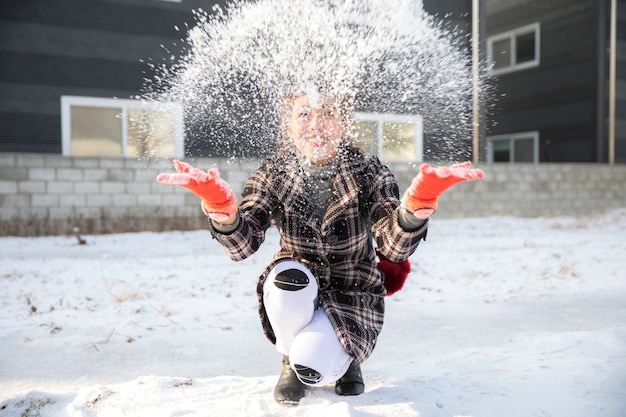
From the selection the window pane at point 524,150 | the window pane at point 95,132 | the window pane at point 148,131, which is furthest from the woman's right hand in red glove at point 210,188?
the window pane at point 524,150

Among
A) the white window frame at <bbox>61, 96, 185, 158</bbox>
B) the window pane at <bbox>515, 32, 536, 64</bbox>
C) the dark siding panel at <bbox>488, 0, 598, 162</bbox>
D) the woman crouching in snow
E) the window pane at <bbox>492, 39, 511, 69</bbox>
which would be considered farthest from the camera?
the window pane at <bbox>492, 39, 511, 69</bbox>

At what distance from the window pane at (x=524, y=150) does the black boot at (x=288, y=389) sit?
14109 mm

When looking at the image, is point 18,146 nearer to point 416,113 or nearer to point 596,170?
point 416,113

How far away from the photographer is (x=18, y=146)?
340 inches

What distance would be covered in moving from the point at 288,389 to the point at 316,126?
1.05 metres

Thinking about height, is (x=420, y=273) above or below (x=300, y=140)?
below

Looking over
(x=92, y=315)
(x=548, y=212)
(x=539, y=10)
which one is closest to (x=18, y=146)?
(x=92, y=315)

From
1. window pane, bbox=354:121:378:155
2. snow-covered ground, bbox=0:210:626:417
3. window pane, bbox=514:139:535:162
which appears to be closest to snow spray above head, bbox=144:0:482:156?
window pane, bbox=354:121:378:155

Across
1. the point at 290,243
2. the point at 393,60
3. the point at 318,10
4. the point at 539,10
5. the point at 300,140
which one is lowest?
the point at 290,243

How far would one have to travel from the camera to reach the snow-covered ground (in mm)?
2203

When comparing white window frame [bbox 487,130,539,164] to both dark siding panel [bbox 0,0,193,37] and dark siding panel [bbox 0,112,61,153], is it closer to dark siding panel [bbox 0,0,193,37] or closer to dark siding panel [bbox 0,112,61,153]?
dark siding panel [bbox 0,0,193,37]

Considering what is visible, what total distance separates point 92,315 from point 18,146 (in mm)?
6032

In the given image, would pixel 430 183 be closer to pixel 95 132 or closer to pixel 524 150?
pixel 95 132

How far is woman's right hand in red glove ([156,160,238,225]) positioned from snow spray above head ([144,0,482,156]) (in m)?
0.39
